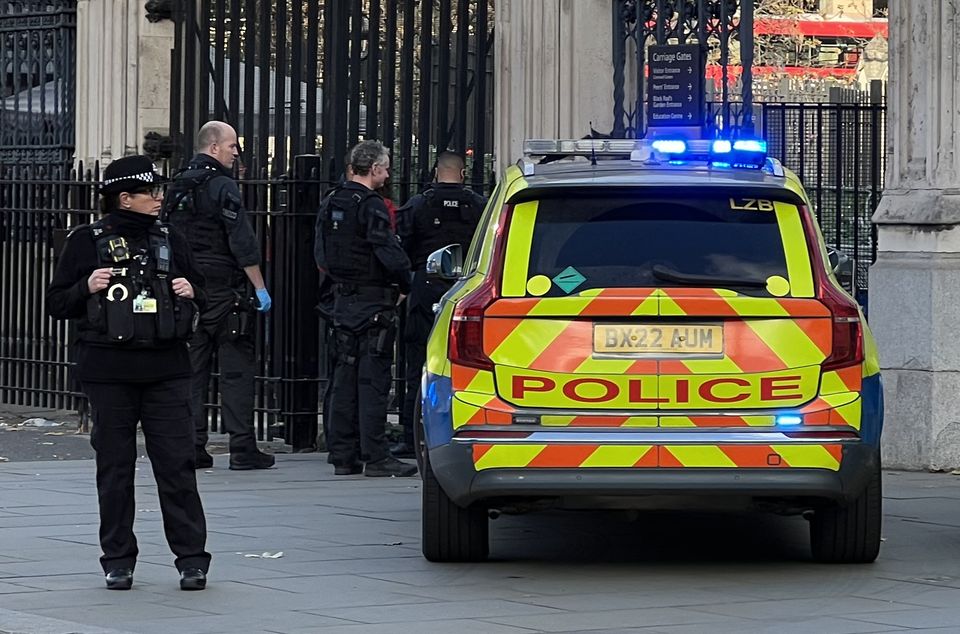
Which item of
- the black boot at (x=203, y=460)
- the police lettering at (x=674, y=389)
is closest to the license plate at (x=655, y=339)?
the police lettering at (x=674, y=389)

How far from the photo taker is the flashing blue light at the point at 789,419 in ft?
25.0

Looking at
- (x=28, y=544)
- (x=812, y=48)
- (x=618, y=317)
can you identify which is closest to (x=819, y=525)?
(x=618, y=317)

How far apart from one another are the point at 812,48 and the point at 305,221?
26166 millimetres

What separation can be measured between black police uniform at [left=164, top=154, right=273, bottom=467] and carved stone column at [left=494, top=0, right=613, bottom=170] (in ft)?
7.27

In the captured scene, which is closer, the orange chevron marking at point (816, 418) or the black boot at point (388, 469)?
the orange chevron marking at point (816, 418)

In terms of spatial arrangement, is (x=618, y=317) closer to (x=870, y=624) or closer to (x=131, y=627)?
(x=870, y=624)

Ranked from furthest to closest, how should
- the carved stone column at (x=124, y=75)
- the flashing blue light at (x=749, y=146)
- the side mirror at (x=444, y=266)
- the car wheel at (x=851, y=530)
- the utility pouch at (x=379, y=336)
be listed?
the carved stone column at (x=124, y=75) < the utility pouch at (x=379, y=336) < the side mirror at (x=444, y=266) < the flashing blue light at (x=749, y=146) < the car wheel at (x=851, y=530)

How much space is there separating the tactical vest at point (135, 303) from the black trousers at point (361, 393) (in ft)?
12.1

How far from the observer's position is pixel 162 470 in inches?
301

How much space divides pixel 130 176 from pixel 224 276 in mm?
4057

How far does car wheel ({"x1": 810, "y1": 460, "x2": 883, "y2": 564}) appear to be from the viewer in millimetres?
8031

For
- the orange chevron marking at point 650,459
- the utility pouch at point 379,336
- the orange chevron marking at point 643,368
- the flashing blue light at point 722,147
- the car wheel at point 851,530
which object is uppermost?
the flashing blue light at point 722,147

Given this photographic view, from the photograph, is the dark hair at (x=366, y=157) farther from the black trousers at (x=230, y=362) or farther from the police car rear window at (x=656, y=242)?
the police car rear window at (x=656, y=242)

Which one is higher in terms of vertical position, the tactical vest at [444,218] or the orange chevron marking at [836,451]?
the tactical vest at [444,218]
